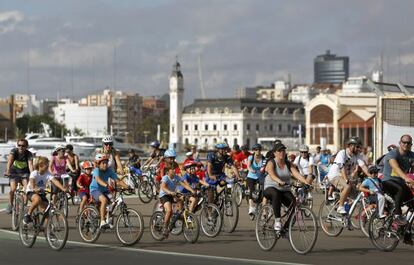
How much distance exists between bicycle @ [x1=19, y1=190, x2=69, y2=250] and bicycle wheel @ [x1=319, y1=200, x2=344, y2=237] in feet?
16.1

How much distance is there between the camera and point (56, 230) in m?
14.3

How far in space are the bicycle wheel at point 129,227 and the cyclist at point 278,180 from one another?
6.89 ft

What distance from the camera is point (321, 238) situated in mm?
16000

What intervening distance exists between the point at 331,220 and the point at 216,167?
315cm

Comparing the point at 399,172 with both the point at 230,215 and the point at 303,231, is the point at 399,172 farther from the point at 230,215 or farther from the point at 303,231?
the point at 230,215

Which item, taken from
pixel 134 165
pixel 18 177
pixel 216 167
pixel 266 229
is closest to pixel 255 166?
pixel 216 167

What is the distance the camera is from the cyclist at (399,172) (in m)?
13.7

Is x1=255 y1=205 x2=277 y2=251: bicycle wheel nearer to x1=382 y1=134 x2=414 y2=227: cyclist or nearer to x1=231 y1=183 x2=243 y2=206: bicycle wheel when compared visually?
x1=382 y1=134 x2=414 y2=227: cyclist

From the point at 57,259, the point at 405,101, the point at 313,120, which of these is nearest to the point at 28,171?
the point at 57,259

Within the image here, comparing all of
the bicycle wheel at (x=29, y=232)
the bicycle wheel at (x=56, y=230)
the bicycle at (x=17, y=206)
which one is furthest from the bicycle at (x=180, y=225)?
the bicycle at (x=17, y=206)

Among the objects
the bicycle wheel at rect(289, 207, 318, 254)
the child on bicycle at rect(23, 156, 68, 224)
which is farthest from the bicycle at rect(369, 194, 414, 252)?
the child on bicycle at rect(23, 156, 68, 224)

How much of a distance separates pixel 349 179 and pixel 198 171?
9.86 feet

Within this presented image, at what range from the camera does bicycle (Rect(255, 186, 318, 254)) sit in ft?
43.3

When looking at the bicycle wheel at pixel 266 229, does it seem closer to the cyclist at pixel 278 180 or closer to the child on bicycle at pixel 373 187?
the cyclist at pixel 278 180
